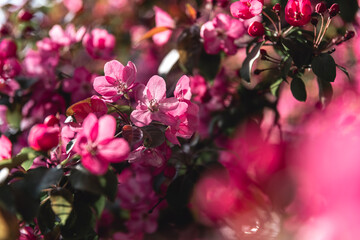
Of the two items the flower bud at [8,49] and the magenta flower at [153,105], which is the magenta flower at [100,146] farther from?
the flower bud at [8,49]

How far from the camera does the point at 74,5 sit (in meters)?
1.52

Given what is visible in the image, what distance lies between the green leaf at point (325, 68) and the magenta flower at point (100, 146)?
14.7 inches

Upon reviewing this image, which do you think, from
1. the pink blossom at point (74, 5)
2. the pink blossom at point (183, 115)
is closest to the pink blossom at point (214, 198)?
the pink blossom at point (183, 115)

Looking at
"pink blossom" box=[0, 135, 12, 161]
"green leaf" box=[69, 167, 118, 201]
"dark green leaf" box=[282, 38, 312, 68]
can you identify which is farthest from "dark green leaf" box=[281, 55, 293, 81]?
"pink blossom" box=[0, 135, 12, 161]

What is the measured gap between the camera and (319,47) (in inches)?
27.2

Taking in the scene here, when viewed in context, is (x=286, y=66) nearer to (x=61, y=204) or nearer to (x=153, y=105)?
(x=153, y=105)

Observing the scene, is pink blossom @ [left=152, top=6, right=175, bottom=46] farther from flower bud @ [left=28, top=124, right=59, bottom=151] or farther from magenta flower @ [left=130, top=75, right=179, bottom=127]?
flower bud @ [left=28, top=124, right=59, bottom=151]

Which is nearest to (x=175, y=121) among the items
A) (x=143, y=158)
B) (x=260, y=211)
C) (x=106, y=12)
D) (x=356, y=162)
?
(x=143, y=158)

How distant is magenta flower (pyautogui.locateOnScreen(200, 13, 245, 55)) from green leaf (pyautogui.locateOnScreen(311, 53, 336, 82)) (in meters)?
0.23

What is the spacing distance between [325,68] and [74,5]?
1.22 metres

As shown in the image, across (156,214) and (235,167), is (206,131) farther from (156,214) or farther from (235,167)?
(156,214)

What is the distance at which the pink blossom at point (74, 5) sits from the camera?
1494 millimetres

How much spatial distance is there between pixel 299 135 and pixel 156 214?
1.68 feet

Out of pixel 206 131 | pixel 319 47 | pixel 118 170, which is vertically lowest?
pixel 206 131
